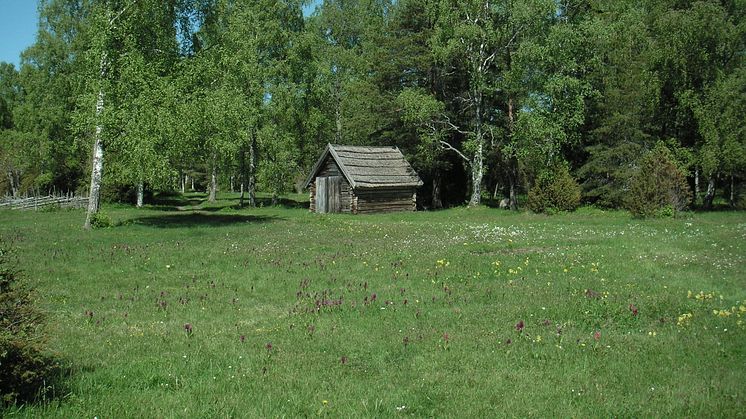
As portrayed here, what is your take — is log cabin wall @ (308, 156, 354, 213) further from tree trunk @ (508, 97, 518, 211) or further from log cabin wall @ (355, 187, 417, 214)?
tree trunk @ (508, 97, 518, 211)

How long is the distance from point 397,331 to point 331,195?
133ft

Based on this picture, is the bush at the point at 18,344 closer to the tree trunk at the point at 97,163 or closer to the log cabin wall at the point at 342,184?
the tree trunk at the point at 97,163

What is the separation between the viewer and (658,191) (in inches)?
1318

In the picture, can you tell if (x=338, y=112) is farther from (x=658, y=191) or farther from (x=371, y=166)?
(x=658, y=191)

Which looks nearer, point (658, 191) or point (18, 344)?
point (18, 344)

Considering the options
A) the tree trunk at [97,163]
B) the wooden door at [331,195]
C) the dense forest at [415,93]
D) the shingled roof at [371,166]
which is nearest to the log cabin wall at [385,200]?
the shingled roof at [371,166]

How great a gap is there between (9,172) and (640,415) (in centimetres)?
7994

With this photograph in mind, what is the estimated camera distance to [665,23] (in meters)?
43.4

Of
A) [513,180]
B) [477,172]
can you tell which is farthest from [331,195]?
[513,180]

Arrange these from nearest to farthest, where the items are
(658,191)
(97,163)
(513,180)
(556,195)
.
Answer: (97,163) → (658,191) → (556,195) → (513,180)

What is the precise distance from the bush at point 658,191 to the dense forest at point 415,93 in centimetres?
612

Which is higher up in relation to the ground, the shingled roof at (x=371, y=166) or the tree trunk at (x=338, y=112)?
the tree trunk at (x=338, y=112)

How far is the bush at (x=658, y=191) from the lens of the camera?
33.4 m

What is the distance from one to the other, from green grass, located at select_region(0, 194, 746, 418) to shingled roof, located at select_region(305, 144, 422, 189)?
27504 millimetres
